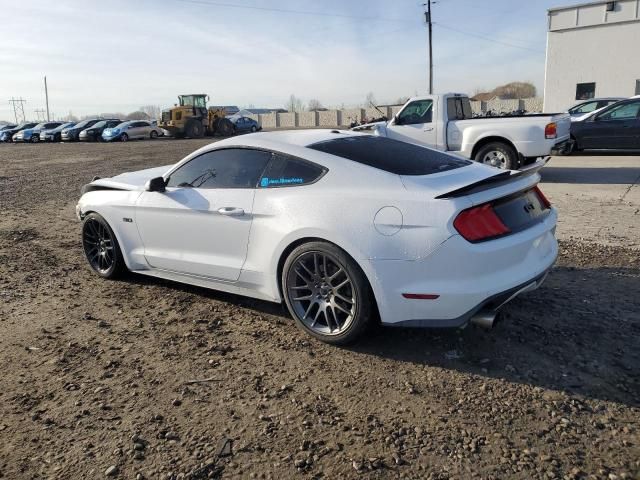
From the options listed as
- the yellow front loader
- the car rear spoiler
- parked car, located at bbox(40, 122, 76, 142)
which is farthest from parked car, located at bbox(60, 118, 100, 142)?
the car rear spoiler

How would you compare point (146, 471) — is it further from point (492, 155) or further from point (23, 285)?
point (492, 155)

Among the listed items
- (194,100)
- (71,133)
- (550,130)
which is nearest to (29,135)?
(71,133)

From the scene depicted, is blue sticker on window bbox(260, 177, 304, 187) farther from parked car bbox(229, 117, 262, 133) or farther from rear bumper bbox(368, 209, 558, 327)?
parked car bbox(229, 117, 262, 133)

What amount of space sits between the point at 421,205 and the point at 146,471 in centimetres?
215

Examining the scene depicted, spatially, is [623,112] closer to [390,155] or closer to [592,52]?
[390,155]

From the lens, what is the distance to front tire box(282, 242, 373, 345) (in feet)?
11.7

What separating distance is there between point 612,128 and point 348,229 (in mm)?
13403

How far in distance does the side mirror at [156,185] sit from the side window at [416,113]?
8210mm

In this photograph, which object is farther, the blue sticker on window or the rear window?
the blue sticker on window

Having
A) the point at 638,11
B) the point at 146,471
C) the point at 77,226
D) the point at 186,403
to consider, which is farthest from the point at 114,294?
the point at 638,11

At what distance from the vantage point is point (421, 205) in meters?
3.38

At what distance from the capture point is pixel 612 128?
14.2m

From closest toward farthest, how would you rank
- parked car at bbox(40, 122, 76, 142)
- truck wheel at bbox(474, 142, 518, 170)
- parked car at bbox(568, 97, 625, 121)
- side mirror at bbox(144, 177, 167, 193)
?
side mirror at bbox(144, 177, 167, 193) → truck wheel at bbox(474, 142, 518, 170) → parked car at bbox(568, 97, 625, 121) → parked car at bbox(40, 122, 76, 142)

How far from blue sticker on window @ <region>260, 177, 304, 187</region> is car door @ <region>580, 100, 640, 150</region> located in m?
13.1
